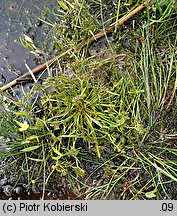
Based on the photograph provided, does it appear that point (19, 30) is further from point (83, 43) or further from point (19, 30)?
point (83, 43)

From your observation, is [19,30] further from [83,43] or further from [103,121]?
[103,121]

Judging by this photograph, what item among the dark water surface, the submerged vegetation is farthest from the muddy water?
the submerged vegetation

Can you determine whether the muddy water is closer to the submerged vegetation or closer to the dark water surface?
the dark water surface

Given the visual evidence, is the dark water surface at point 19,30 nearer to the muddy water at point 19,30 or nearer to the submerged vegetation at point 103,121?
the muddy water at point 19,30

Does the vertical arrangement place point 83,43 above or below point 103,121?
above

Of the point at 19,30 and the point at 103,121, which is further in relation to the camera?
the point at 19,30

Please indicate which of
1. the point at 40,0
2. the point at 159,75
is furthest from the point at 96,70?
the point at 40,0

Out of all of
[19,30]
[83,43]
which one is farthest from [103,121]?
[19,30]
